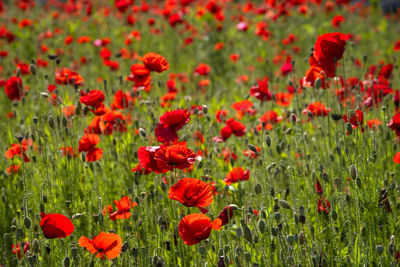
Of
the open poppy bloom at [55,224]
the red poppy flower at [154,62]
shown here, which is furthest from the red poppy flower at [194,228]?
the red poppy flower at [154,62]

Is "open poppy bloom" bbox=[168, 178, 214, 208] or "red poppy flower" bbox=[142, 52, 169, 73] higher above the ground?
"red poppy flower" bbox=[142, 52, 169, 73]

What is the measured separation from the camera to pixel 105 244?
1677 millimetres

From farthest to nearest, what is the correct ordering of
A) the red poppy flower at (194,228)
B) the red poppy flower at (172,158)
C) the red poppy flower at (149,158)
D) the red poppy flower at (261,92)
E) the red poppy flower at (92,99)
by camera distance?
the red poppy flower at (261,92), the red poppy flower at (92,99), the red poppy flower at (149,158), the red poppy flower at (172,158), the red poppy flower at (194,228)

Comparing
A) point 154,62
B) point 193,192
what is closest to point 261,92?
point 154,62

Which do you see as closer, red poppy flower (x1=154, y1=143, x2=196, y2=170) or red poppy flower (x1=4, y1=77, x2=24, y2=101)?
red poppy flower (x1=154, y1=143, x2=196, y2=170)

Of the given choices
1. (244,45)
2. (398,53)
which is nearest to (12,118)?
(244,45)

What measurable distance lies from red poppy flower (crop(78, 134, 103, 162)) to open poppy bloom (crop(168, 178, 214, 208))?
820 mm

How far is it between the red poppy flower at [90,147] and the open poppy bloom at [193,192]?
820 millimetres

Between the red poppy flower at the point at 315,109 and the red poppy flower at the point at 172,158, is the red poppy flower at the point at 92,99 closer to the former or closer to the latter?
the red poppy flower at the point at 172,158

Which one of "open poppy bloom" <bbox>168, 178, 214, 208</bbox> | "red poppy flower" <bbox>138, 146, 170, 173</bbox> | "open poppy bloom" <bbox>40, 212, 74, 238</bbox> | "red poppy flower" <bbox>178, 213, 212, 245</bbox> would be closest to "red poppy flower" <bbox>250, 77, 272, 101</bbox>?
"red poppy flower" <bbox>138, 146, 170, 173</bbox>

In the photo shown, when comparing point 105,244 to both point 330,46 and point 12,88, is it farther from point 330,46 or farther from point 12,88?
point 12,88

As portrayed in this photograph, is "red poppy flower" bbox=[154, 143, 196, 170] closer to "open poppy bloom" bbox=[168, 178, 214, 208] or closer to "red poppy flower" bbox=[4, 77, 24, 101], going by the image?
"open poppy bloom" bbox=[168, 178, 214, 208]

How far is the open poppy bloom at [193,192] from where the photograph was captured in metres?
1.67

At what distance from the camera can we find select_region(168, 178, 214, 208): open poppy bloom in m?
1.67
